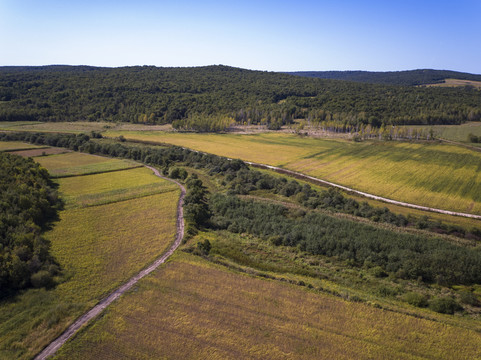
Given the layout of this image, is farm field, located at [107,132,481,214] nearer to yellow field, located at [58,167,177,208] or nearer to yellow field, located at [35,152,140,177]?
yellow field, located at [35,152,140,177]

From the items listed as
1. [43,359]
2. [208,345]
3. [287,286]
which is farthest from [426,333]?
[43,359]


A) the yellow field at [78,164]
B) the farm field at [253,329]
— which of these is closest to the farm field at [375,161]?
the yellow field at [78,164]

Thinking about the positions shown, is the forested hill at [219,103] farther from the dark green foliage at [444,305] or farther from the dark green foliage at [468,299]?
the dark green foliage at [444,305]

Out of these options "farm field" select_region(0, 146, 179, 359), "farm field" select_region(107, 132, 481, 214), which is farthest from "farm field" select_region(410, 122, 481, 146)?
"farm field" select_region(0, 146, 179, 359)

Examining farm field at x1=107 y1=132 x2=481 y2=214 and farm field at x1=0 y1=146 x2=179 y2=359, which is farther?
farm field at x1=107 y1=132 x2=481 y2=214

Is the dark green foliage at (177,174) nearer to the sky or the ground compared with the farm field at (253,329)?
nearer to the sky

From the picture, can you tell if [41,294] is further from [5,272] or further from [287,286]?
[287,286]
